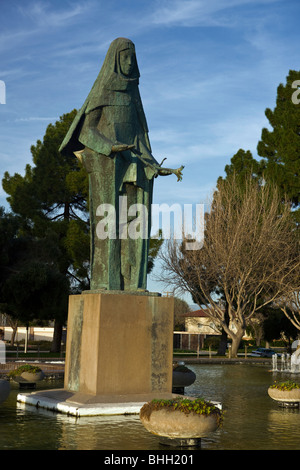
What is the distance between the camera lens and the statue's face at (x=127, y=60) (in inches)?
409

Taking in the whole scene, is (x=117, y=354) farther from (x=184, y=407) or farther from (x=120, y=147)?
(x=120, y=147)

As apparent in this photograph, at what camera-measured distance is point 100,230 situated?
10.4m

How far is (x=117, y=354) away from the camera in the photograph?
9.34 metres

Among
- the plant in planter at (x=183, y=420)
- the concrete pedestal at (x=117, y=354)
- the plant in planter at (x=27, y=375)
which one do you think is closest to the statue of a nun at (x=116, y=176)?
the concrete pedestal at (x=117, y=354)

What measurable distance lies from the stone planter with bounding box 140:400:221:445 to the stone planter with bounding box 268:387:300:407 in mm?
4492

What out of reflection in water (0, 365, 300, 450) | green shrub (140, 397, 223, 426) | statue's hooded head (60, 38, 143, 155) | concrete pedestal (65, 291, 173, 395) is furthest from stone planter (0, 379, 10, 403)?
statue's hooded head (60, 38, 143, 155)

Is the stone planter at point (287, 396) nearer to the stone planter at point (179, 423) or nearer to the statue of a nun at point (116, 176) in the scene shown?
the statue of a nun at point (116, 176)

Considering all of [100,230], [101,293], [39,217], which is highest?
[39,217]

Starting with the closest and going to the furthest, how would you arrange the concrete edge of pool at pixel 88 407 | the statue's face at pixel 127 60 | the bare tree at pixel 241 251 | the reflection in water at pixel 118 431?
the reflection in water at pixel 118 431 → the concrete edge of pool at pixel 88 407 → the statue's face at pixel 127 60 → the bare tree at pixel 241 251

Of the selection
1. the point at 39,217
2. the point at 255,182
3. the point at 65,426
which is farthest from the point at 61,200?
the point at 65,426

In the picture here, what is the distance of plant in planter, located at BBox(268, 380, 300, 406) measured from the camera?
10.9m

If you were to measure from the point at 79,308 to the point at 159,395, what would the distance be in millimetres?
1996

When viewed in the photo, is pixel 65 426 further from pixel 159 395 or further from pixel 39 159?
pixel 39 159

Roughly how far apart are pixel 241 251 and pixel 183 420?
2590 cm
